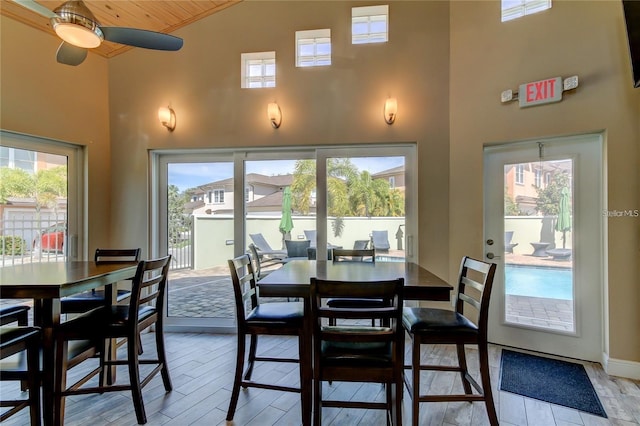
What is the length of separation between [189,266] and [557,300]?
4.01 meters

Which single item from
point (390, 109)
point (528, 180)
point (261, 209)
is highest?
point (390, 109)

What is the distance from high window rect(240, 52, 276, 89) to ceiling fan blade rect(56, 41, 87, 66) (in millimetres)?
1501

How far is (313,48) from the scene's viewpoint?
3.47 meters

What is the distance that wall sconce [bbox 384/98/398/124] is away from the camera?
3262 millimetres

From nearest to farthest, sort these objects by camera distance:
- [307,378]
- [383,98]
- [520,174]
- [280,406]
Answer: [307,378] → [280,406] → [520,174] → [383,98]

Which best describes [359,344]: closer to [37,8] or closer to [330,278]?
[330,278]

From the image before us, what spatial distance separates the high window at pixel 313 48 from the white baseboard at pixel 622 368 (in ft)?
12.7

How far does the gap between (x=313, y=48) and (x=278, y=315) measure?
2.91 metres

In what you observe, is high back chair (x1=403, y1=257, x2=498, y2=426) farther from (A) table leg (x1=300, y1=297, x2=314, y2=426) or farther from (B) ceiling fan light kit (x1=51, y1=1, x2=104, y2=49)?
(B) ceiling fan light kit (x1=51, y1=1, x2=104, y2=49)

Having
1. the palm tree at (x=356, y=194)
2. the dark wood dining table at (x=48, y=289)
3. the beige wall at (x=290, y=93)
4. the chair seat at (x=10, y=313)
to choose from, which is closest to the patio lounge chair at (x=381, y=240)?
the palm tree at (x=356, y=194)

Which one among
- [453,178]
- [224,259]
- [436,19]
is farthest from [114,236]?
[436,19]

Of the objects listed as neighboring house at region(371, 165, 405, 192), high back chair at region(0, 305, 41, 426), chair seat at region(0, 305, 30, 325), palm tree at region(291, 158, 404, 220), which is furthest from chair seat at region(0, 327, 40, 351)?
neighboring house at region(371, 165, 405, 192)

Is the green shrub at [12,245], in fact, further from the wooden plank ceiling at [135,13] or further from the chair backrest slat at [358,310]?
the chair backrest slat at [358,310]

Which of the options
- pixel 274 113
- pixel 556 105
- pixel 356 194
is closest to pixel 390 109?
pixel 356 194
